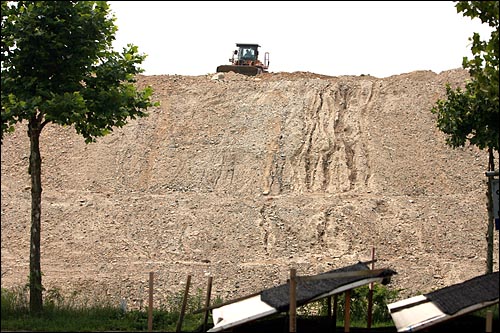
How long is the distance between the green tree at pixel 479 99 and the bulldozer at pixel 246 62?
83.7 ft

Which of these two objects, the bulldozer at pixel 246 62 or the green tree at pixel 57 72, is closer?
the green tree at pixel 57 72

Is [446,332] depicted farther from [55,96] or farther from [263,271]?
[263,271]

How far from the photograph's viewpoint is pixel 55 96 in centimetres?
1501

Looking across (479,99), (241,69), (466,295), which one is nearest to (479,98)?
(479,99)

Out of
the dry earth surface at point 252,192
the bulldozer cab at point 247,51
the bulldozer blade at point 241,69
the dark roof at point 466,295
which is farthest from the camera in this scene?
the bulldozer cab at point 247,51

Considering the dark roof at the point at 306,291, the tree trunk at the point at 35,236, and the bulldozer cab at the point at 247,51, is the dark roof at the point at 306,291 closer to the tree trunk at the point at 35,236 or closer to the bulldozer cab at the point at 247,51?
the tree trunk at the point at 35,236

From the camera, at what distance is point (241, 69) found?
44.1 metres

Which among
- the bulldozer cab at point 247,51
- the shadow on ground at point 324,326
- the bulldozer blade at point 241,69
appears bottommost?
the shadow on ground at point 324,326

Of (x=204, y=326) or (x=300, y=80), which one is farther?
(x=300, y=80)

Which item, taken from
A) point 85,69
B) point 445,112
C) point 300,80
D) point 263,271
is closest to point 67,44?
point 85,69

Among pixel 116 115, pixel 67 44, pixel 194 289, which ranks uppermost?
pixel 67 44

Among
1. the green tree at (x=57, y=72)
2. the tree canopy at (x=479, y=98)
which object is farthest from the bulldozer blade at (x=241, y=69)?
the green tree at (x=57, y=72)

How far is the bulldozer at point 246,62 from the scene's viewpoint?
44.0 metres

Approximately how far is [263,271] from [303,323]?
9.22 meters
